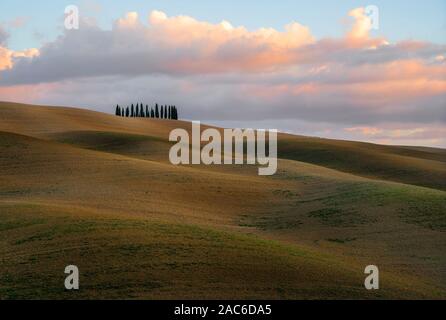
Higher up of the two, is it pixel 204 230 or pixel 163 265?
pixel 204 230

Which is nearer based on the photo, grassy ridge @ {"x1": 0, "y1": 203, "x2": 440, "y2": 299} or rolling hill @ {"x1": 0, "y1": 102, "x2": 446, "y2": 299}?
grassy ridge @ {"x1": 0, "y1": 203, "x2": 440, "y2": 299}

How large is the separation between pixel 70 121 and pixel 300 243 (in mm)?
73938

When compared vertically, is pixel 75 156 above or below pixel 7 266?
above

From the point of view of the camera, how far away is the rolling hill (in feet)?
58.4

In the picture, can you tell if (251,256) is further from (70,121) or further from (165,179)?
(70,121)

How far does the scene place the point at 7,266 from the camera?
63.9 feet

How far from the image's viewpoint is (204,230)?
937 inches

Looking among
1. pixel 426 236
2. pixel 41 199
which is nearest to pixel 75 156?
pixel 41 199

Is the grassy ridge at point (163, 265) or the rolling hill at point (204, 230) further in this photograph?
the rolling hill at point (204, 230)

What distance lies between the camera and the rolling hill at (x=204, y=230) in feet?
58.4

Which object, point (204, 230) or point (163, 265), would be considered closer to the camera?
point (163, 265)
